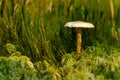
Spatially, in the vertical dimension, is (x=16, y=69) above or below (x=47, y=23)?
below

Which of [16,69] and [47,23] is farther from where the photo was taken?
[47,23]

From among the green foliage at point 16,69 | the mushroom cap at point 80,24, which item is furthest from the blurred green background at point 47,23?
the green foliage at point 16,69

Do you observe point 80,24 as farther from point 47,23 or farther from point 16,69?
point 16,69

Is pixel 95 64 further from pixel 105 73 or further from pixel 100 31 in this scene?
pixel 100 31

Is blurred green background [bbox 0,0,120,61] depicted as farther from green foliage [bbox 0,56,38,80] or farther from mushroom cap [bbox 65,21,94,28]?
green foliage [bbox 0,56,38,80]

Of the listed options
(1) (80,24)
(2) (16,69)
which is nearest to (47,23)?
(1) (80,24)

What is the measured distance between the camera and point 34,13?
2670 millimetres

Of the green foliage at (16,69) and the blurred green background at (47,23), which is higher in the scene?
the blurred green background at (47,23)

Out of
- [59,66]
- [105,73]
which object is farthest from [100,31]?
[105,73]

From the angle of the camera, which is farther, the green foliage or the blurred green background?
the blurred green background

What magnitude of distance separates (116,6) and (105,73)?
1.66ft

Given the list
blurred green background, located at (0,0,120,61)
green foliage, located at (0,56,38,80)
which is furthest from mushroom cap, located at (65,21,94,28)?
green foliage, located at (0,56,38,80)

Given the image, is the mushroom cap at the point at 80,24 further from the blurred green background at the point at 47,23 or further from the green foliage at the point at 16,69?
the green foliage at the point at 16,69

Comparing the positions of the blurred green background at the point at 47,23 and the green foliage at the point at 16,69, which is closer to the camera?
the green foliage at the point at 16,69
